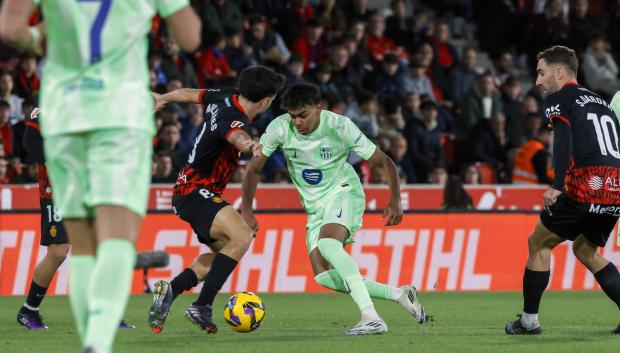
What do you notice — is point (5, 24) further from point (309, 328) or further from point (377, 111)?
point (377, 111)

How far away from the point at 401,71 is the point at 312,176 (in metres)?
10.2

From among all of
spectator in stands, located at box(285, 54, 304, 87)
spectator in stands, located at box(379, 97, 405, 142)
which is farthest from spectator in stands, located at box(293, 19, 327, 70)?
spectator in stands, located at box(379, 97, 405, 142)

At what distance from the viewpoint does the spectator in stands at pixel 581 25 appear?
21.9 m

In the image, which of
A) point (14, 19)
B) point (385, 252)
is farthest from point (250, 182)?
point (385, 252)

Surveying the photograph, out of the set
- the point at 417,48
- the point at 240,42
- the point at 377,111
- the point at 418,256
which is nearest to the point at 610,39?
the point at 417,48

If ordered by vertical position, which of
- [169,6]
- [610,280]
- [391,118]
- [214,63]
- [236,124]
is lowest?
[391,118]

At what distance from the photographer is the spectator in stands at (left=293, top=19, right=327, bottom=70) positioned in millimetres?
19906

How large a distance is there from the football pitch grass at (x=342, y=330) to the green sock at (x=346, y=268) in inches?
12.7

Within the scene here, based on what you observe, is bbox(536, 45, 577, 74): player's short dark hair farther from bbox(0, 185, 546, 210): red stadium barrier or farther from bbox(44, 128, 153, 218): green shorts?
bbox(0, 185, 546, 210): red stadium barrier

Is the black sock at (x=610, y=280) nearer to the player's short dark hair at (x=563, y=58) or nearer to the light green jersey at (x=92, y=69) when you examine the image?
the player's short dark hair at (x=563, y=58)

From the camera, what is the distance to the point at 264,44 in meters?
19.5

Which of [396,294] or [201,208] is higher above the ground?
[201,208]

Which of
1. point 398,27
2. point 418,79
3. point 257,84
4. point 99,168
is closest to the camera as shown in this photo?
point 99,168

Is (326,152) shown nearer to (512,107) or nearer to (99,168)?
(99,168)
